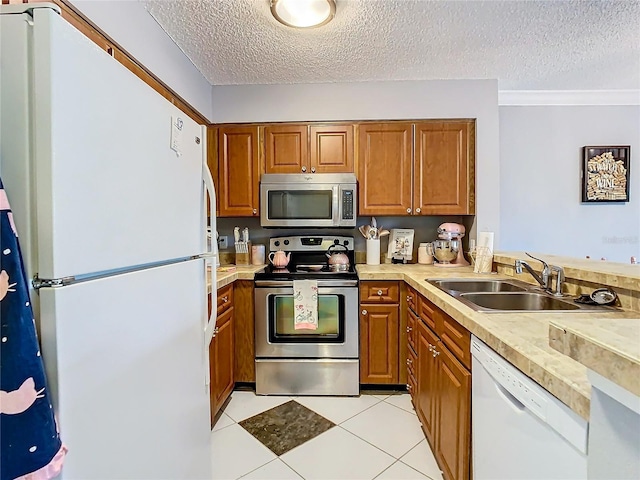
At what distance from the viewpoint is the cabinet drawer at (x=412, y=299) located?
6.65 ft

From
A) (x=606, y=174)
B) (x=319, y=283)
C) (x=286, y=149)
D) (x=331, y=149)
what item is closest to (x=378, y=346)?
(x=319, y=283)

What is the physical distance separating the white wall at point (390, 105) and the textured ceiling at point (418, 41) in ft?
0.25

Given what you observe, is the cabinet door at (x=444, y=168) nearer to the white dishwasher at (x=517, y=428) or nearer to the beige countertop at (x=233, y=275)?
the beige countertop at (x=233, y=275)

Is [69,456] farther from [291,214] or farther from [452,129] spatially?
[452,129]

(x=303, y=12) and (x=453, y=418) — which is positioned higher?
(x=303, y=12)

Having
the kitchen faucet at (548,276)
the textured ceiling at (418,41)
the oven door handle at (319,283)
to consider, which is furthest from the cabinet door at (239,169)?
the kitchen faucet at (548,276)

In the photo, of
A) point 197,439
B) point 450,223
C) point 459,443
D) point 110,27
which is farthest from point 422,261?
point 110,27

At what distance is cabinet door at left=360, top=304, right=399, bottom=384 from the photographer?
7.72 feet

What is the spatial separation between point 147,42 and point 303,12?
34.9 inches

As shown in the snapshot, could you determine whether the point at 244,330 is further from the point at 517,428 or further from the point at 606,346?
the point at 606,346

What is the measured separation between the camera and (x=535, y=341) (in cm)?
89

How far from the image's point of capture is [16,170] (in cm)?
58

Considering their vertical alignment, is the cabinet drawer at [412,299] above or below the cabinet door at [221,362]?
above

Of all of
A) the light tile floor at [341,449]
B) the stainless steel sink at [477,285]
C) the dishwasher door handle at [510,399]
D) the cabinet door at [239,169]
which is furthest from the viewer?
the cabinet door at [239,169]
